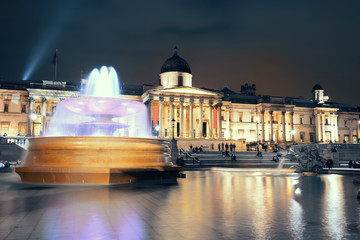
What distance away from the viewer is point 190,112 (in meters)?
53.1

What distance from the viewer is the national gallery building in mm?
52438

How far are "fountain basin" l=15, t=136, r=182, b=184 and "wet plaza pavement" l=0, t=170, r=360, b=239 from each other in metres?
2.17

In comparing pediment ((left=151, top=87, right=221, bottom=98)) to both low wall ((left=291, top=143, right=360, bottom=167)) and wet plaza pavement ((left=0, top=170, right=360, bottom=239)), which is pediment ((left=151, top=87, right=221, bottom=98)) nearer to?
low wall ((left=291, top=143, right=360, bottom=167))

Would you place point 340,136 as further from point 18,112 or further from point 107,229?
point 107,229

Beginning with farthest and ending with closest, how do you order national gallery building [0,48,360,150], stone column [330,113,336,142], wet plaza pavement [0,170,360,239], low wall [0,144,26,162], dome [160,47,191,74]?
stone column [330,113,336,142]
dome [160,47,191,74]
national gallery building [0,48,360,150]
low wall [0,144,26,162]
wet plaza pavement [0,170,360,239]

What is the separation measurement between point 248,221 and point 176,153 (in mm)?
24632

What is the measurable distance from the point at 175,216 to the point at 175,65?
54.1 m

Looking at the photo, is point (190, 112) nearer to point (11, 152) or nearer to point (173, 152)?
point (173, 152)

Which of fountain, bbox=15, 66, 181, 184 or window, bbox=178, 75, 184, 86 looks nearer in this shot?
fountain, bbox=15, 66, 181, 184

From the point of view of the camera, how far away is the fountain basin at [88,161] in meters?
11.3

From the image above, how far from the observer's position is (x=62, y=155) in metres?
11.6

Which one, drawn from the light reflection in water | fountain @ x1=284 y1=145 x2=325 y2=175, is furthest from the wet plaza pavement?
fountain @ x1=284 y1=145 x2=325 y2=175

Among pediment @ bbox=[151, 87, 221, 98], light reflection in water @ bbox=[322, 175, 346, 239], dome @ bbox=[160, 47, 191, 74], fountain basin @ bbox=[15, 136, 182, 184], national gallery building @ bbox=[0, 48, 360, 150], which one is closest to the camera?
light reflection in water @ bbox=[322, 175, 346, 239]

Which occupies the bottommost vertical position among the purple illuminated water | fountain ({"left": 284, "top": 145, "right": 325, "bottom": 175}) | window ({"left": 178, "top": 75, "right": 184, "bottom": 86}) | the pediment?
fountain ({"left": 284, "top": 145, "right": 325, "bottom": 175})
